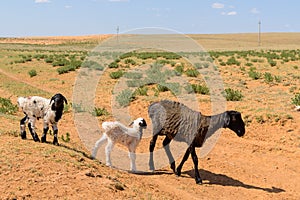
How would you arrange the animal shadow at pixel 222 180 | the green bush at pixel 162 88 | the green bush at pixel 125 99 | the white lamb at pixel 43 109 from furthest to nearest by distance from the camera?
1. the green bush at pixel 162 88
2. the green bush at pixel 125 99
3. the animal shadow at pixel 222 180
4. the white lamb at pixel 43 109

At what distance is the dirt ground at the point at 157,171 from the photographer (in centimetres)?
686

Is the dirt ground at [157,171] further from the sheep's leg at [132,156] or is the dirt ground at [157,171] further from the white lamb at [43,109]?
the white lamb at [43,109]

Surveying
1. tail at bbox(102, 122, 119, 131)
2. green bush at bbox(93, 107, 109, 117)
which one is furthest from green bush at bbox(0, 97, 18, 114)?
tail at bbox(102, 122, 119, 131)

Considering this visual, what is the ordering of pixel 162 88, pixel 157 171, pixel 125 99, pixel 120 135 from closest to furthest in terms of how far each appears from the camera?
pixel 120 135 → pixel 157 171 → pixel 125 99 → pixel 162 88

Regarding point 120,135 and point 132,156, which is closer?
point 120,135

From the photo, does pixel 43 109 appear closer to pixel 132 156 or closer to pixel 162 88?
pixel 132 156

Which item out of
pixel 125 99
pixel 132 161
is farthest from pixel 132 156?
pixel 125 99

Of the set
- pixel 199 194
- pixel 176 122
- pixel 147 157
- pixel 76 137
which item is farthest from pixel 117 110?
pixel 199 194

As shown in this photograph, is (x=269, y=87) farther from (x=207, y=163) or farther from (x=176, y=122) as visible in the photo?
(x=176, y=122)

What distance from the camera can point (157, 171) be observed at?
10.2m

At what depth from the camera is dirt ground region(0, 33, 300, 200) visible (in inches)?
270

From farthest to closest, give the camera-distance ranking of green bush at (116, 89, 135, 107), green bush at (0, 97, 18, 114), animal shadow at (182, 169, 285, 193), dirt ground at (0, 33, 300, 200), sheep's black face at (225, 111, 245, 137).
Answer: green bush at (116, 89, 135, 107)
green bush at (0, 97, 18, 114)
animal shadow at (182, 169, 285, 193)
sheep's black face at (225, 111, 245, 137)
dirt ground at (0, 33, 300, 200)

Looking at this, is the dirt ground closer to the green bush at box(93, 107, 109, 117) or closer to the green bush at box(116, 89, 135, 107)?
the green bush at box(93, 107, 109, 117)

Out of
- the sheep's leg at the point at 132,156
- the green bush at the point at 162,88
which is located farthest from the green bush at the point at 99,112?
the sheep's leg at the point at 132,156
